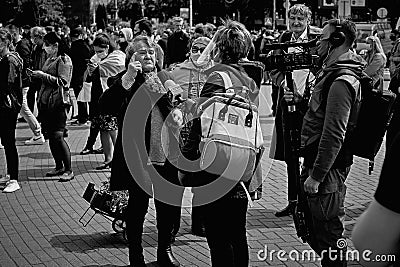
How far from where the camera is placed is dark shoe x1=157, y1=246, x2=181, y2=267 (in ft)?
17.0

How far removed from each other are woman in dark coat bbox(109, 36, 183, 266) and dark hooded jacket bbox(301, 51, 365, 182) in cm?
116

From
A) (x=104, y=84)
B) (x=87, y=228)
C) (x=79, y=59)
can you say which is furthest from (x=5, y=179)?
(x=79, y=59)

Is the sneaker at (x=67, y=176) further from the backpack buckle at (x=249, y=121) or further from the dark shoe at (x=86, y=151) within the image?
the backpack buckle at (x=249, y=121)

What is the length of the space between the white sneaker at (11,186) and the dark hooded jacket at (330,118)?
15.1 feet

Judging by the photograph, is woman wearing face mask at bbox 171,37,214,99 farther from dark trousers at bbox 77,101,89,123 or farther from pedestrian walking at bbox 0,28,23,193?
dark trousers at bbox 77,101,89,123

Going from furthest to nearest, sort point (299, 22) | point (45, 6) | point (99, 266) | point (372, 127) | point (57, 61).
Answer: point (45, 6), point (57, 61), point (299, 22), point (99, 266), point (372, 127)

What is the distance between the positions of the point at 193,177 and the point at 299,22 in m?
3.00

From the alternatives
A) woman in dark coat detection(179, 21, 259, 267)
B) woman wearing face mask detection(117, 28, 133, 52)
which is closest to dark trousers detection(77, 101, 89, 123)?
woman wearing face mask detection(117, 28, 133, 52)

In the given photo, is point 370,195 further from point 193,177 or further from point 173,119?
point 193,177

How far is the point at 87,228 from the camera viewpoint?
20.9 ft

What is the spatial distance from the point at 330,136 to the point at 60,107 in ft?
16.8

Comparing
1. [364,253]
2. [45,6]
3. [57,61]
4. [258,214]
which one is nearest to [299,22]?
[258,214]

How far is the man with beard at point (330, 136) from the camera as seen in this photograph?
4082 mm

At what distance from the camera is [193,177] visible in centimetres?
407
